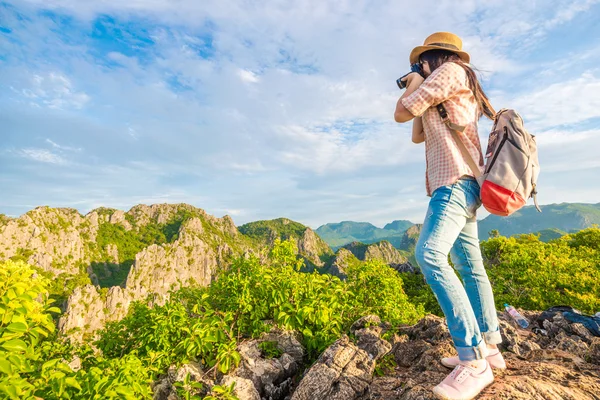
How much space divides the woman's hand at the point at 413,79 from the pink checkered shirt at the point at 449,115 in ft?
0.56

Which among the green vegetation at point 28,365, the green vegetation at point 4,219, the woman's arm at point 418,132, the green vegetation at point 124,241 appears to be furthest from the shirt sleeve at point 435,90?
the green vegetation at point 4,219

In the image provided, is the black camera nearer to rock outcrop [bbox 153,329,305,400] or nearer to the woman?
the woman

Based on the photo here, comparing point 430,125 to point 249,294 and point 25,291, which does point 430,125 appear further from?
point 25,291

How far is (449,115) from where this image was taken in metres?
3.13

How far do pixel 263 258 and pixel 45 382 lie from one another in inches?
135

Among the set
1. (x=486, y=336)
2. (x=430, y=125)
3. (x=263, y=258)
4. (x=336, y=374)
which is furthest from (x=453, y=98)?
(x=263, y=258)

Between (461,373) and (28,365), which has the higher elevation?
(28,365)

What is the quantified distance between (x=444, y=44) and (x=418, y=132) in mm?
872

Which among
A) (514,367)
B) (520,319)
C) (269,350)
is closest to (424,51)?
(514,367)

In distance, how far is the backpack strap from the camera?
3079mm

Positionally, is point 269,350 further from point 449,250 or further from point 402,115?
point 402,115

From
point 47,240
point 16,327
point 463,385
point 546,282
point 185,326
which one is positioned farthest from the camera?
point 47,240

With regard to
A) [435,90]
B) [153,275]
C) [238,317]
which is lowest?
[153,275]

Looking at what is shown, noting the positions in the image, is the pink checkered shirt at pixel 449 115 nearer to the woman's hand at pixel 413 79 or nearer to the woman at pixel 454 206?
the woman at pixel 454 206
